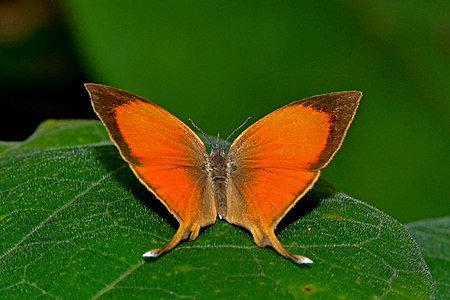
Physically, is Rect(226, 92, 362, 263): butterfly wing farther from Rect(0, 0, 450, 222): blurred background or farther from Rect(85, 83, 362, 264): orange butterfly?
Rect(0, 0, 450, 222): blurred background

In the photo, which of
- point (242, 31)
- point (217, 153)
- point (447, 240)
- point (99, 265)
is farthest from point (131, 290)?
point (242, 31)

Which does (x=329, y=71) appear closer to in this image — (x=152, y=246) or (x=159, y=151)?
(x=159, y=151)

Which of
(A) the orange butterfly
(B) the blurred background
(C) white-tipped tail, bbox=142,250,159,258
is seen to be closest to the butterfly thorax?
(A) the orange butterfly

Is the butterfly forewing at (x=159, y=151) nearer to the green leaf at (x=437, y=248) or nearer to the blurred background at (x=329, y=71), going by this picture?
the green leaf at (x=437, y=248)

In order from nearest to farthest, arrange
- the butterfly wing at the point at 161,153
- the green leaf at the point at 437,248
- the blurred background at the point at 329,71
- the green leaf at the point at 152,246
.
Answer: the green leaf at the point at 152,246
the butterfly wing at the point at 161,153
the green leaf at the point at 437,248
the blurred background at the point at 329,71

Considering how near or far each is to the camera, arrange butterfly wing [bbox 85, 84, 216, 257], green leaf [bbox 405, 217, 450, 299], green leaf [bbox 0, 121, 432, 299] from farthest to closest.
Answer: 1. green leaf [bbox 405, 217, 450, 299]
2. butterfly wing [bbox 85, 84, 216, 257]
3. green leaf [bbox 0, 121, 432, 299]

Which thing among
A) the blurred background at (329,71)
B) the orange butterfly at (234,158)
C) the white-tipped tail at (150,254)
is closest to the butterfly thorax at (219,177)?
the orange butterfly at (234,158)

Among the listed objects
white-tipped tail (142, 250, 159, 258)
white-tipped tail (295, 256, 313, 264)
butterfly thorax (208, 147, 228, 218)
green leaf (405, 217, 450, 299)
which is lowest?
green leaf (405, 217, 450, 299)
